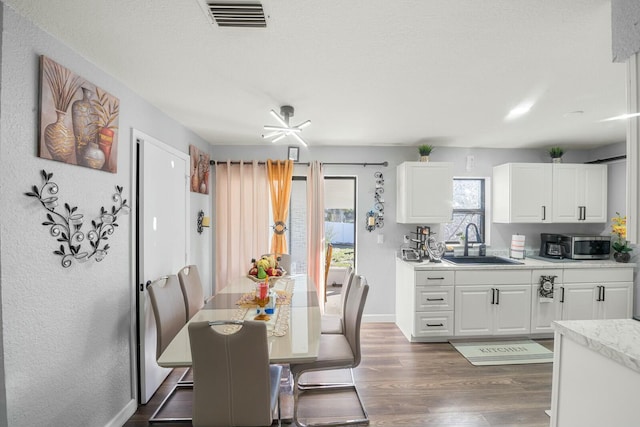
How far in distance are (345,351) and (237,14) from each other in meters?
2.18

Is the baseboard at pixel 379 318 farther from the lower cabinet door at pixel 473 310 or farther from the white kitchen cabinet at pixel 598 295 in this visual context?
the white kitchen cabinet at pixel 598 295

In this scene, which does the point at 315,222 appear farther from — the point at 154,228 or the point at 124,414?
the point at 124,414

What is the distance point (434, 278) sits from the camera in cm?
319

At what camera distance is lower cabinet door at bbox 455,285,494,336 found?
3189 mm

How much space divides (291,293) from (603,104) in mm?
3108

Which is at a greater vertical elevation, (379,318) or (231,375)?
(231,375)

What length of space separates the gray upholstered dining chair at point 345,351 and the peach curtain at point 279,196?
164cm

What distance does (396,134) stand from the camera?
331 centimetres

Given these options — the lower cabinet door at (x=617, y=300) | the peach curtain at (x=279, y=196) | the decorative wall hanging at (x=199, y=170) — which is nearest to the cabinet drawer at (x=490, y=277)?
the lower cabinet door at (x=617, y=300)

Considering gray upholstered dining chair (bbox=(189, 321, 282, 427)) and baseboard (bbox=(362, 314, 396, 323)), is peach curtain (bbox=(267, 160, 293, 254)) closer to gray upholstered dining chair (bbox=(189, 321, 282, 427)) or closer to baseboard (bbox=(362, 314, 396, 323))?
baseboard (bbox=(362, 314, 396, 323))

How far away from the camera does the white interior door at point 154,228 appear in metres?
2.16

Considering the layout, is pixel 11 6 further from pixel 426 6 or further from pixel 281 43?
pixel 426 6

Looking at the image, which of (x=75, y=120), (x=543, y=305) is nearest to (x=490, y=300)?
(x=543, y=305)

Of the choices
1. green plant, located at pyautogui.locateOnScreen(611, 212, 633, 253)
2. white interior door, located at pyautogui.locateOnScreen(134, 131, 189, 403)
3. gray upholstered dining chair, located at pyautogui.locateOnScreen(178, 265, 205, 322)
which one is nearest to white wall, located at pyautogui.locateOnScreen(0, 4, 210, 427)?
white interior door, located at pyautogui.locateOnScreen(134, 131, 189, 403)
